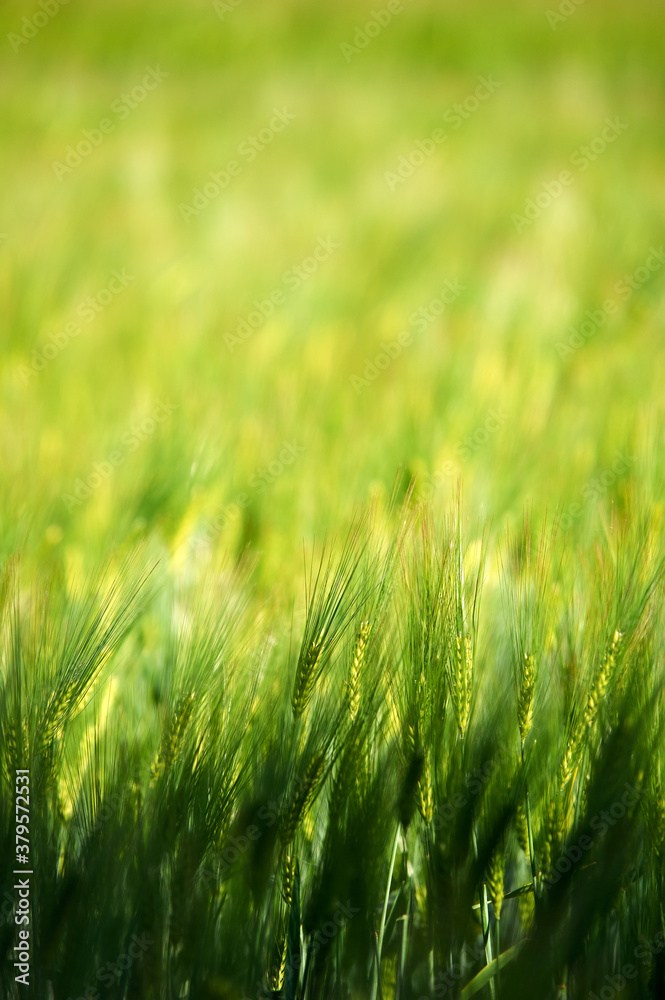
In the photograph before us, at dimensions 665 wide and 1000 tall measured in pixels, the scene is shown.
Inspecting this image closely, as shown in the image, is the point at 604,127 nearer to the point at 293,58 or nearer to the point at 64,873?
the point at 293,58

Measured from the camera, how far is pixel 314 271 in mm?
1328

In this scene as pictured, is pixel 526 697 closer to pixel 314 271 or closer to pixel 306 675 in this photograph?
pixel 306 675

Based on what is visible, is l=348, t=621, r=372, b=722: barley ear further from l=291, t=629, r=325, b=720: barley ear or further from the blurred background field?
the blurred background field

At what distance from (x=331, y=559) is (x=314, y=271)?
1.06 metres

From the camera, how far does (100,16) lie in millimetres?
2512

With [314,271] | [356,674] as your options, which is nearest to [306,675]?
[356,674]

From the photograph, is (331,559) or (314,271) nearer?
(331,559)

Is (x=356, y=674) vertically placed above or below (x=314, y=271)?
below

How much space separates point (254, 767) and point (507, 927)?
0.16 metres

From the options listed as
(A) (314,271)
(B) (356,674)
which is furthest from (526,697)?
(A) (314,271)

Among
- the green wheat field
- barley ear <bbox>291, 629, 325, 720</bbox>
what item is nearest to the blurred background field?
the green wheat field

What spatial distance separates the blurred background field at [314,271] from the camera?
75 cm

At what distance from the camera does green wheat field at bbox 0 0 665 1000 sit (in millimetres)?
312

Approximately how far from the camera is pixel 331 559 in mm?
378
